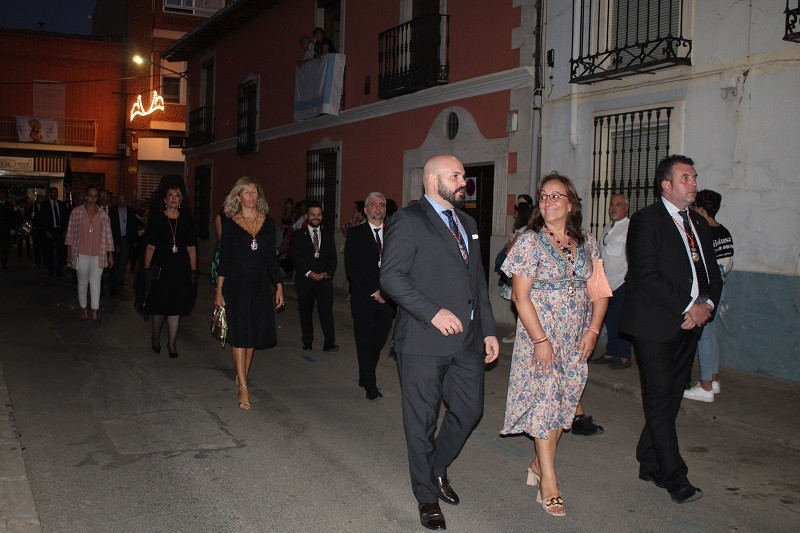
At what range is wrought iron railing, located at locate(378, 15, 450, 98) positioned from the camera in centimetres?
1428

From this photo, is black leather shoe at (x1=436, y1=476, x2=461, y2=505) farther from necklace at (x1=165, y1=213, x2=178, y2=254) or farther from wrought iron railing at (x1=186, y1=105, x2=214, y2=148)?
wrought iron railing at (x1=186, y1=105, x2=214, y2=148)

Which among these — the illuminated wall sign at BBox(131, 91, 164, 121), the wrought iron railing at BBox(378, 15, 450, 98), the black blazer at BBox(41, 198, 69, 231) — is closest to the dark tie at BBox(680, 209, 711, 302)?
the wrought iron railing at BBox(378, 15, 450, 98)

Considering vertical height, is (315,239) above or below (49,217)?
below

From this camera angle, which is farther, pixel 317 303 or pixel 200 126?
pixel 200 126

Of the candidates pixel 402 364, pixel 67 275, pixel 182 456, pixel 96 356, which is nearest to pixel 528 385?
pixel 402 364

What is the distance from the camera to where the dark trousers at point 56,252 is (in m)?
19.2

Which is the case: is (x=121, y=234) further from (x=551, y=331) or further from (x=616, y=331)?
(x=551, y=331)

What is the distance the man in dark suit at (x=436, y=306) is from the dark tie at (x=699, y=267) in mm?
1457

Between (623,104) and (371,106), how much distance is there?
714 centimetres

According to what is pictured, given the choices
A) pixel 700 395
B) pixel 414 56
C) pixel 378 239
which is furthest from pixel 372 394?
pixel 414 56

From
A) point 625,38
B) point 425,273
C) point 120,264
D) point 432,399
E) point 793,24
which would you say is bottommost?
point 432,399

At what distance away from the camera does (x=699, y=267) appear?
16.3 feet

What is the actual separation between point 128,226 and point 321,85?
5241 mm

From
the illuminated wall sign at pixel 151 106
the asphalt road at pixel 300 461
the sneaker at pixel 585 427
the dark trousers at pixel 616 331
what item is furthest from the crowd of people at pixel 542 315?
the illuminated wall sign at pixel 151 106
